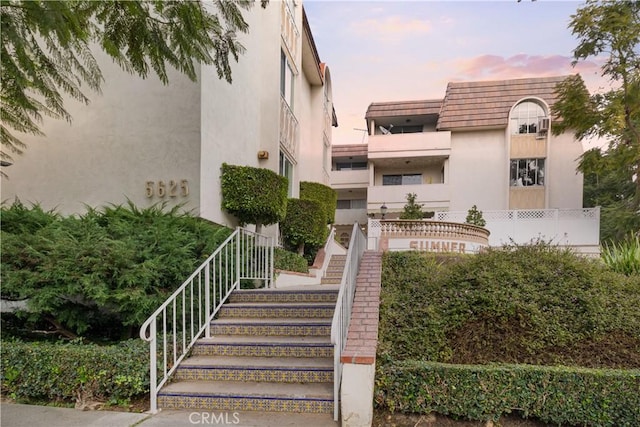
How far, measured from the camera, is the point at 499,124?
19.8 meters

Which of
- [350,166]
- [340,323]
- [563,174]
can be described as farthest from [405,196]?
[340,323]

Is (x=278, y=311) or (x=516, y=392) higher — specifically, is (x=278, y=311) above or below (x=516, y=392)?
above

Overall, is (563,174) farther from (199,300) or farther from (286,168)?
(199,300)

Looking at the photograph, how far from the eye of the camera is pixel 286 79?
38.8 ft

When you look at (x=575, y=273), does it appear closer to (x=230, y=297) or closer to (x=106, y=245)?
(x=230, y=297)

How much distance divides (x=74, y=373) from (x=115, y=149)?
4.88 m

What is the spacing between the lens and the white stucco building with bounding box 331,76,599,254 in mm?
19141

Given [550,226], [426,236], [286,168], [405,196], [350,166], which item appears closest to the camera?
[426,236]

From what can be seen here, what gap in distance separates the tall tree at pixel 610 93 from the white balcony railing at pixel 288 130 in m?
9.18

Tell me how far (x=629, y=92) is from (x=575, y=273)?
29.2 feet

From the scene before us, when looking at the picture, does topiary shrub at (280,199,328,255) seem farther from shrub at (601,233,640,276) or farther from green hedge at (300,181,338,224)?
shrub at (601,233,640,276)

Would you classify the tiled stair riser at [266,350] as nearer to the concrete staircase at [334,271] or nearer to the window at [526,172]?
the concrete staircase at [334,271]

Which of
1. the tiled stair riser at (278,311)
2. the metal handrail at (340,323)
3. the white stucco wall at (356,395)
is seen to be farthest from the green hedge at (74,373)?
the white stucco wall at (356,395)

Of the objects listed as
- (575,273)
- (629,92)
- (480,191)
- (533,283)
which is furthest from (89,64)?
(480,191)
